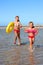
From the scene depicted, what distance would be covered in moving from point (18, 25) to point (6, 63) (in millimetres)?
5724

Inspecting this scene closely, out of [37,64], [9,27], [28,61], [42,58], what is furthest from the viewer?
[9,27]

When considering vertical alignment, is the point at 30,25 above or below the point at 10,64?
above

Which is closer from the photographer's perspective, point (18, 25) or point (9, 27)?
point (18, 25)

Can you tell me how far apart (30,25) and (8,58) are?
9.33ft

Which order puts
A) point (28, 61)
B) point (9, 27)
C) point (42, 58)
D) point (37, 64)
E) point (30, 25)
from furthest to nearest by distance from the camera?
point (9, 27) → point (30, 25) → point (42, 58) → point (28, 61) → point (37, 64)

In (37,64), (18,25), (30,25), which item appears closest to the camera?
(37,64)

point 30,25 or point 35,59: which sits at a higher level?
point 30,25

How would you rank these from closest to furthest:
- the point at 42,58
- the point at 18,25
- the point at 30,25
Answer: the point at 42,58, the point at 30,25, the point at 18,25

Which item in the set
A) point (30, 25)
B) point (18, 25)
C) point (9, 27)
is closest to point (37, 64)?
point (30, 25)

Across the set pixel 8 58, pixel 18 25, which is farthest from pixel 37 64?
pixel 18 25

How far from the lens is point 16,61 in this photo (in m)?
9.06

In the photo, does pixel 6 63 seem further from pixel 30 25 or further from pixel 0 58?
pixel 30 25

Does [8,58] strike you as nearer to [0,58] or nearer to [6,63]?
[0,58]

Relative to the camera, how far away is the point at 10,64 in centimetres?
845
